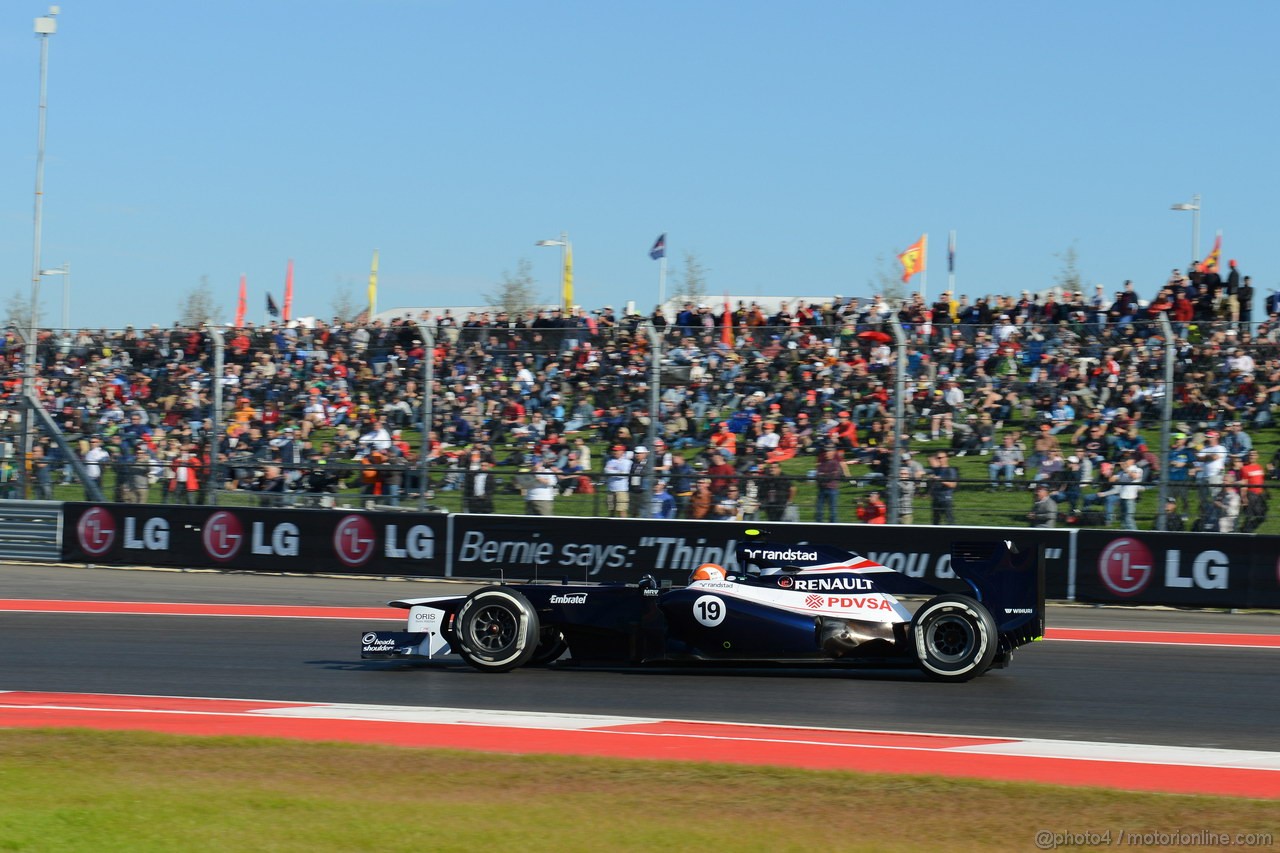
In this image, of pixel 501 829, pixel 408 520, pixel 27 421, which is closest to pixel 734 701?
pixel 501 829

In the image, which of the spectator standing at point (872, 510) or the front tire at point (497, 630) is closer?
the front tire at point (497, 630)

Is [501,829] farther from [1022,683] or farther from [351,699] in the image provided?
[1022,683]

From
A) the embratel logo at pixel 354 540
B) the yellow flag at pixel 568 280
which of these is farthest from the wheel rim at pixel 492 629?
the yellow flag at pixel 568 280

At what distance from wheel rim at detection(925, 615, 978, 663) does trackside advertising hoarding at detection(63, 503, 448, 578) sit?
9.85 metres

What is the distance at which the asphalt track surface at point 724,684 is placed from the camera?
29.2ft

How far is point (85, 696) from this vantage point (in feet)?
32.7

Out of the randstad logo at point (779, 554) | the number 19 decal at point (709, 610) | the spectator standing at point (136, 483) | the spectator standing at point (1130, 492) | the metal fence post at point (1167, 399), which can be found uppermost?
the metal fence post at point (1167, 399)

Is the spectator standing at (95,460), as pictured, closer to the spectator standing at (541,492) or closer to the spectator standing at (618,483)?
the spectator standing at (541,492)

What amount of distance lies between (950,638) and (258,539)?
12061 mm

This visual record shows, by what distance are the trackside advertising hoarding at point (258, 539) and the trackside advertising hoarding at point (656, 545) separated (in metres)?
0.63

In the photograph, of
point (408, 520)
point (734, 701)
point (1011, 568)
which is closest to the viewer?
point (734, 701)

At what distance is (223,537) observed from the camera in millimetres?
20000

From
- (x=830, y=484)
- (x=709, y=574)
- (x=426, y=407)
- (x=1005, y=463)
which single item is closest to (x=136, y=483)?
(x=426, y=407)

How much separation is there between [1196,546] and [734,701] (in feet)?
28.5
